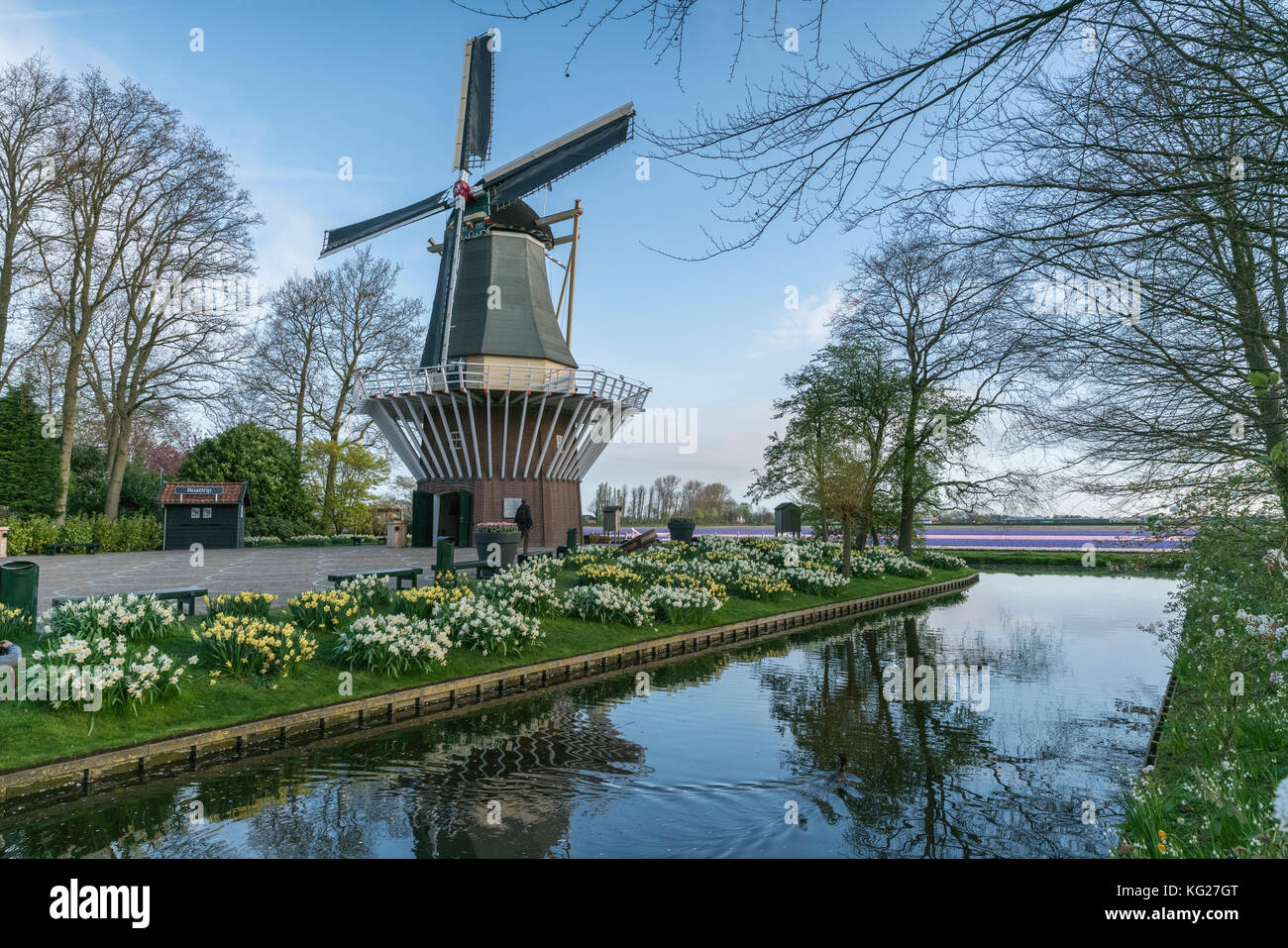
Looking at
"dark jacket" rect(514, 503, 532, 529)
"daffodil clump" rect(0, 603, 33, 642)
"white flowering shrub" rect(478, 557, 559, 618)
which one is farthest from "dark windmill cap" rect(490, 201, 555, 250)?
"daffodil clump" rect(0, 603, 33, 642)

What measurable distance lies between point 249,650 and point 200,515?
72.7 ft

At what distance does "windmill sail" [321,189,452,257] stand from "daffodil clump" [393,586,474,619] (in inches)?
949

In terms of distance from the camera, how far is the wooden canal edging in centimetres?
622

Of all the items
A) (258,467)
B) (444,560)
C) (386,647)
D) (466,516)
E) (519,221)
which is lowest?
(386,647)

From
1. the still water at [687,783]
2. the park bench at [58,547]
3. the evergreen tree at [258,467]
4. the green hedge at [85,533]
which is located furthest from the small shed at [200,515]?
the still water at [687,783]

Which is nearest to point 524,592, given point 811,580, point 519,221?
point 811,580

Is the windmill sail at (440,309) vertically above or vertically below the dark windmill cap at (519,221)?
below

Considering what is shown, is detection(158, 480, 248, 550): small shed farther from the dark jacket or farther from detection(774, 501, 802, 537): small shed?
detection(774, 501, 802, 537): small shed

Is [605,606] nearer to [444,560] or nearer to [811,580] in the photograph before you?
[444,560]

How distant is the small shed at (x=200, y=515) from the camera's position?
2681 cm

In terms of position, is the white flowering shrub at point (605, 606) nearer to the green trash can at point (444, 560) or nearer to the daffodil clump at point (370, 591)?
the green trash can at point (444, 560)

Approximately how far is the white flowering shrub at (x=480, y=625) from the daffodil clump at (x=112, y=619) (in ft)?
11.1

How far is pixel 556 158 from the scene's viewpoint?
2983 cm
